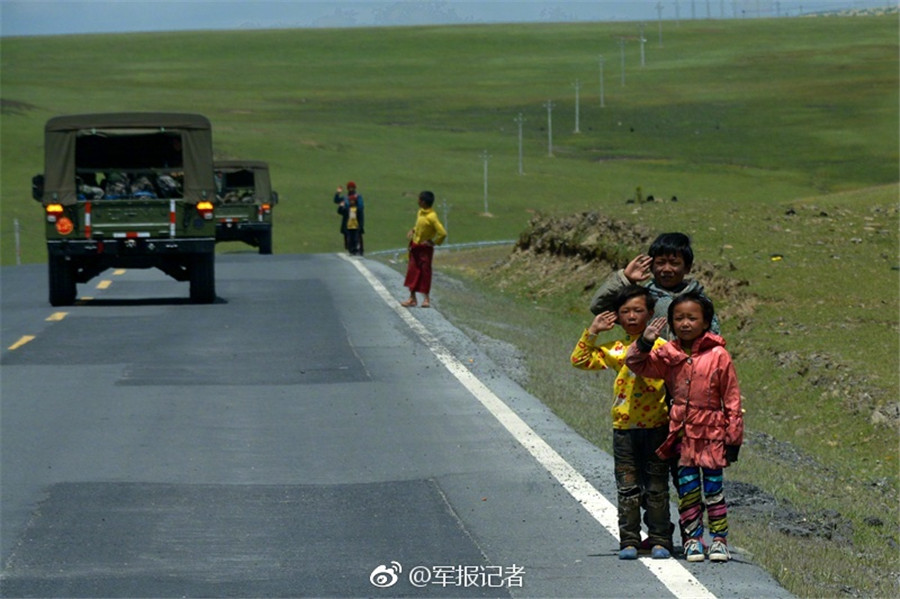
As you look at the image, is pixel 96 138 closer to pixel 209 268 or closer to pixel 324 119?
pixel 209 268

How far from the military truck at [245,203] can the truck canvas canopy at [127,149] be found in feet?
58.9

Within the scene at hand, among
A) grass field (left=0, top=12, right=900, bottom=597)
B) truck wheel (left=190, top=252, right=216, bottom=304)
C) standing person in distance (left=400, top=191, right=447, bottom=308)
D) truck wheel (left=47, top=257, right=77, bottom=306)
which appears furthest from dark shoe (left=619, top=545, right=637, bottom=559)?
truck wheel (left=47, top=257, right=77, bottom=306)

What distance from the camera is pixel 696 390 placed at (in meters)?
7.25

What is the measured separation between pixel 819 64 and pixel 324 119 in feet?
185

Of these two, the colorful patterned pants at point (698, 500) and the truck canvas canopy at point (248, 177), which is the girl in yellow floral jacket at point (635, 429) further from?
the truck canvas canopy at point (248, 177)

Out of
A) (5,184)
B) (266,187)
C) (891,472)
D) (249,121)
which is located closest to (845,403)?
(891,472)

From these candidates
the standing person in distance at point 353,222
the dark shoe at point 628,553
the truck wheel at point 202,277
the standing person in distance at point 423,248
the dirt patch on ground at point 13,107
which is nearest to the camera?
the dark shoe at point 628,553

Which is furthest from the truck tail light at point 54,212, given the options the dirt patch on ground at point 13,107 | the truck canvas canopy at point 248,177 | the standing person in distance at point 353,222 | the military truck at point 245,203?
the dirt patch on ground at point 13,107

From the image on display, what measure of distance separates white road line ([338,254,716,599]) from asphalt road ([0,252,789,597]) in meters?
0.02

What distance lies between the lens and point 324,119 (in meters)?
127

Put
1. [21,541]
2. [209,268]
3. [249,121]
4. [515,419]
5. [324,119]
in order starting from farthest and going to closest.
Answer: [324,119] < [249,121] < [209,268] < [515,419] < [21,541]

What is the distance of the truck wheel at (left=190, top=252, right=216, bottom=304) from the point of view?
23.1m

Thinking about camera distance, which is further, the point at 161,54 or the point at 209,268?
the point at 161,54

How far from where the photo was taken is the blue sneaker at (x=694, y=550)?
24.3ft
